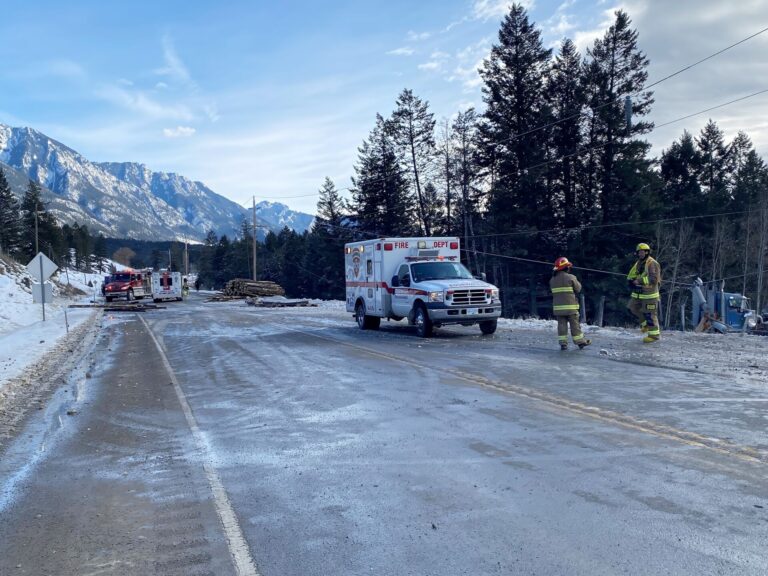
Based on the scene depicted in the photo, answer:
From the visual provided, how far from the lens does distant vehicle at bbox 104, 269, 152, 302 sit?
170ft

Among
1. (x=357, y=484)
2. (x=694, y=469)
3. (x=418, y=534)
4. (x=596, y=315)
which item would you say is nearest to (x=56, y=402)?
(x=357, y=484)

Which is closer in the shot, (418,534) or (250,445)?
(418,534)

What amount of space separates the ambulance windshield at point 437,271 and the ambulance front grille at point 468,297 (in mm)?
1377

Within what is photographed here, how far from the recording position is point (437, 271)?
707 inches

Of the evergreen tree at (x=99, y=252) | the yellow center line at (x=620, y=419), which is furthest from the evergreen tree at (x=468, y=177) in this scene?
the evergreen tree at (x=99, y=252)

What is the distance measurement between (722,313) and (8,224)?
87863 millimetres

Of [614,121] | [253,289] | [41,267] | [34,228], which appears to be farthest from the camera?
[34,228]

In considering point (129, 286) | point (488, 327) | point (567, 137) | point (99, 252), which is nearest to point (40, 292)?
point (488, 327)

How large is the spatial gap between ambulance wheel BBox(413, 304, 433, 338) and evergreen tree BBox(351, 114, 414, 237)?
35.8 m

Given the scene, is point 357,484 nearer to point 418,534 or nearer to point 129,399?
point 418,534

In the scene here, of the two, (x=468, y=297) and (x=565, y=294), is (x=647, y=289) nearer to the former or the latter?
(x=565, y=294)

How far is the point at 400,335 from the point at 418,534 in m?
14.2

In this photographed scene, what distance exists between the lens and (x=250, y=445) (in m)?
6.51

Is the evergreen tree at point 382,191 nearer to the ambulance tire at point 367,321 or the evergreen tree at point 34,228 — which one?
the ambulance tire at point 367,321
